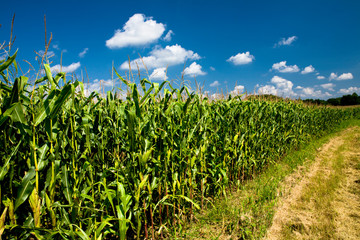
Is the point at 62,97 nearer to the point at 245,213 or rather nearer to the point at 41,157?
the point at 41,157

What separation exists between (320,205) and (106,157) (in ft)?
13.3

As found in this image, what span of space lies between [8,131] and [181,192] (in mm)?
2309

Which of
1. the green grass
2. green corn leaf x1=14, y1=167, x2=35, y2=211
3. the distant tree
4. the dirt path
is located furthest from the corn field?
the distant tree

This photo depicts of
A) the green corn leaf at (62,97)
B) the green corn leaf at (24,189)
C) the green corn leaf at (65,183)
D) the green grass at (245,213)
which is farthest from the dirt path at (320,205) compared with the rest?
the green corn leaf at (62,97)

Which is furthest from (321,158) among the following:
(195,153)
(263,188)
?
(195,153)

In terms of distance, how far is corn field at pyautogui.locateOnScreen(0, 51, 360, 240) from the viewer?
5.28 ft

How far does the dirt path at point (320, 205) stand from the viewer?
283 cm

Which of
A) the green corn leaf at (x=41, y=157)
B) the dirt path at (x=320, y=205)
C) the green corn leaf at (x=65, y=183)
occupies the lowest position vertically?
the dirt path at (x=320, y=205)

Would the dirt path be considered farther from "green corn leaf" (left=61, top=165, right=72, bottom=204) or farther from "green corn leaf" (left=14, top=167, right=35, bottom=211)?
"green corn leaf" (left=14, top=167, right=35, bottom=211)

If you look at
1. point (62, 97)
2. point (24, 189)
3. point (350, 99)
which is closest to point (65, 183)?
point (24, 189)

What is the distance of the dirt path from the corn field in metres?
1.08

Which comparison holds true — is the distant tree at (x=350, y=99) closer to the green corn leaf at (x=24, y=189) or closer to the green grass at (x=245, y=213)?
the green grass at (x=245, y=213)

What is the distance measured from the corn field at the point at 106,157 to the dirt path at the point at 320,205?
1083mm

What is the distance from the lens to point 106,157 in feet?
8.74
